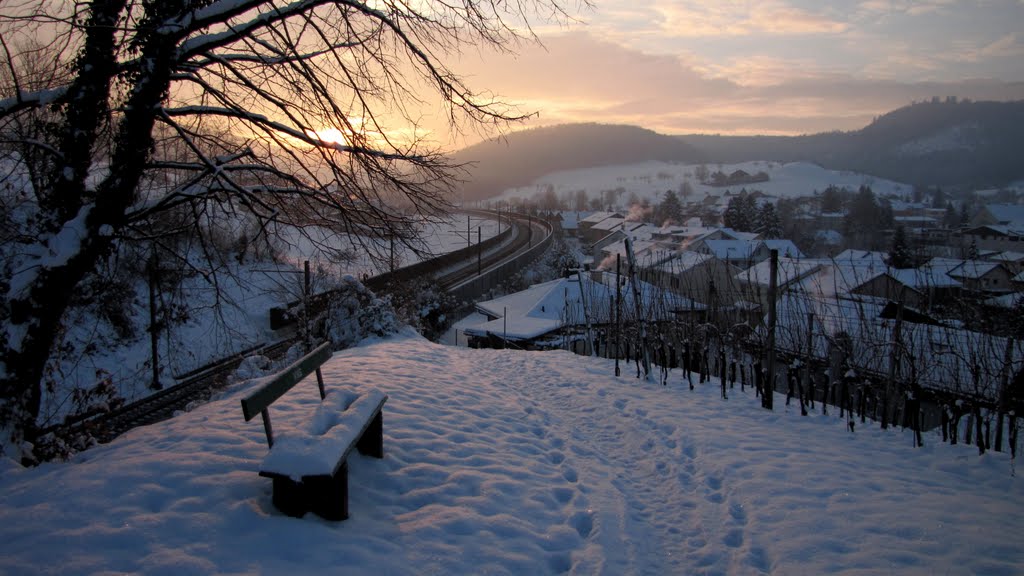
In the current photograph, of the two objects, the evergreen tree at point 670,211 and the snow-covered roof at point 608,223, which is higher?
the evergreen tree at point 670,211

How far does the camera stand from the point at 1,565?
2.63 meters

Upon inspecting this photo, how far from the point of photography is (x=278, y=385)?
11.9 feet

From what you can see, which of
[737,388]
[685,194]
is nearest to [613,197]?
[685,194]

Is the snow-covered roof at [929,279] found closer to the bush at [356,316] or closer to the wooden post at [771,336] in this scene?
the wooden post at [771,336]

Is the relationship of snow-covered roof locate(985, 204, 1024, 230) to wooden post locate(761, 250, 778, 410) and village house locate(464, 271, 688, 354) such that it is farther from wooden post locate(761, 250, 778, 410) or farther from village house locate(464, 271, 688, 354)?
wooden post locate(761, 250, 778, 410)

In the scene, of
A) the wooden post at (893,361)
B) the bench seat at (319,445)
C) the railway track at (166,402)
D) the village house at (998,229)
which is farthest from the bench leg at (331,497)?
the village house at (998,229)

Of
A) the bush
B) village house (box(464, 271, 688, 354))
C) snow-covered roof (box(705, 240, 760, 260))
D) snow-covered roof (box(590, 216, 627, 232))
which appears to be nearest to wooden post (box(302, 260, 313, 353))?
the bush

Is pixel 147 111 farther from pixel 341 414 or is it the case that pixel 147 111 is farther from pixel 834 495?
pixel 834 495

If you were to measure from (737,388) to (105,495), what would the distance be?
27.0ft

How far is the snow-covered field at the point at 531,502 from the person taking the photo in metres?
3.03

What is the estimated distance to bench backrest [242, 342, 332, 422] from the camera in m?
3.17

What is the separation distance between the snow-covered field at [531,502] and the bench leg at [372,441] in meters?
0.10

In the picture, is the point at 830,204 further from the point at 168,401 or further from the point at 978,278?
the point at 168,401

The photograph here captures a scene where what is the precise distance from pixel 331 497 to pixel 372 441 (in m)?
1.09
